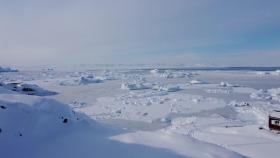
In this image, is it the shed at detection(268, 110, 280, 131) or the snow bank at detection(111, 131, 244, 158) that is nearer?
the snow bank at detection(111, 131, 244, 158)

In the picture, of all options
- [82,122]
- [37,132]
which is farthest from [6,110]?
[82,122]

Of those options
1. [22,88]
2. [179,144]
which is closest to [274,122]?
[179,144]

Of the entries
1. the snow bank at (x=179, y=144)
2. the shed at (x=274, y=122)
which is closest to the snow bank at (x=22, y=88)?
the snow bank at (x=179, y=144)

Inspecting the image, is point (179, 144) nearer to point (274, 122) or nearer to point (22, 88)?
point (274, 122)

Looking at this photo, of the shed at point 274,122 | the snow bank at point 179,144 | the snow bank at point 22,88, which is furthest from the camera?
the snow bank at point 22,88

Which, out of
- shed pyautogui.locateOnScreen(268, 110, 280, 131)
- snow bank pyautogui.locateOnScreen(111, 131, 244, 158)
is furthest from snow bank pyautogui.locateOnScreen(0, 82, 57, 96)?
shed pyautogui.locateOnScreen(268, 110, 280, 131)

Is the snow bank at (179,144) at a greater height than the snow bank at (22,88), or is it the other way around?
the snow bank at (179,144)

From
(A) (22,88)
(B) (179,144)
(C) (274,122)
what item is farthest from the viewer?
(A) (22,88)

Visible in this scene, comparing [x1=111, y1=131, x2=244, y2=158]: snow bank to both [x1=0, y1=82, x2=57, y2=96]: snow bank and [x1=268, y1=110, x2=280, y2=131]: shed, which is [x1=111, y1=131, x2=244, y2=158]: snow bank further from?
[x1=0, y1=82, x2=57, y2=96]: snow bank

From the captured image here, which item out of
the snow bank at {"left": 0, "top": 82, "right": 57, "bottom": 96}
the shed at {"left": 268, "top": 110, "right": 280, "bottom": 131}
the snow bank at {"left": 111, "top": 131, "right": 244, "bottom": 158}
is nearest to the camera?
the snow bank at {"left": 111, "top": 131, "right": 244, "bottom": 158}

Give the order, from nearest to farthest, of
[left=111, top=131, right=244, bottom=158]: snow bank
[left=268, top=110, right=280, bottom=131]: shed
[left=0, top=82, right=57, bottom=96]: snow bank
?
→ [left=111, top=131, right=244, bottom=158]: snow bank, [left=268, top=110, right=280, bottom=131]: shed, [left=0, top=82, right=57, bottom=96]: snow bank

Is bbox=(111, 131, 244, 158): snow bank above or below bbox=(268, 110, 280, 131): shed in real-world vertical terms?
above

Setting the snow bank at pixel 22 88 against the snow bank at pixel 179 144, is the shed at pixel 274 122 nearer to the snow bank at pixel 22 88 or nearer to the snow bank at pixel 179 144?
the snow bank at pixel 179 144

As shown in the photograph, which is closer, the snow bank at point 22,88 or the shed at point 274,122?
the shed at point 274,122
